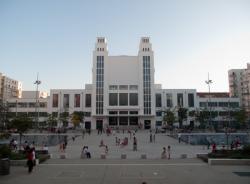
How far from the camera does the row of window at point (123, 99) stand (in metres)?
87.9

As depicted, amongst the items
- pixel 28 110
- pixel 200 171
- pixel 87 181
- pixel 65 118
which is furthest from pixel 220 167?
pixel 28 110

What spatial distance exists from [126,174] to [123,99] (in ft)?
238

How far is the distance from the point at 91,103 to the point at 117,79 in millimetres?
11542

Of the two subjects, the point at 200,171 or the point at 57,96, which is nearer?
the point at 200,171

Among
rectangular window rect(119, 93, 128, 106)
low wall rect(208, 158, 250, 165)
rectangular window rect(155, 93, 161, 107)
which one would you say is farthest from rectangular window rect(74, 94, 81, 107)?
low wall rect(208, 158, 250, 165)

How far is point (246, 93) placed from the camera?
102875 mm

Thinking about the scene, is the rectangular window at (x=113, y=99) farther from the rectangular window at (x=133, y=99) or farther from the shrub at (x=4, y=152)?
the shrub at (x=4, y=152)

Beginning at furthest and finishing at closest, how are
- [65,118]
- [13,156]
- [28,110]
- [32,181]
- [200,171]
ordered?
[28,110] < [65,118] < [13,156] < [200,171] < [32,181]

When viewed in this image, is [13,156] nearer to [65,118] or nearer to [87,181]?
[87,181]

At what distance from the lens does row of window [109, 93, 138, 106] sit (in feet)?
288

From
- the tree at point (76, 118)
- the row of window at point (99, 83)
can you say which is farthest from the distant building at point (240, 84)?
the tree at point (76, 118)

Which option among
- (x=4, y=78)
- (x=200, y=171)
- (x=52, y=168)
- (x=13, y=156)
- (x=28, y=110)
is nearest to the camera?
(x=200, y=171)

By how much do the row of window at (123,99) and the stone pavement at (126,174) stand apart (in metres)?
68.3

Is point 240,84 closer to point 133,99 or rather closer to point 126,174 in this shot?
point 133,99
